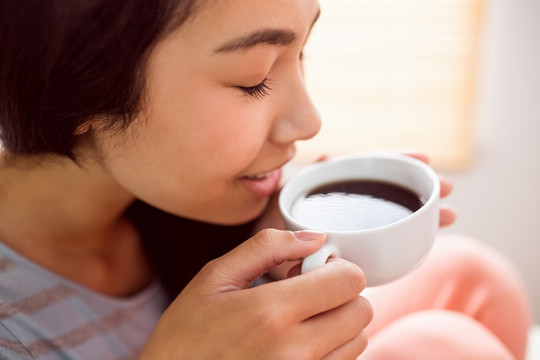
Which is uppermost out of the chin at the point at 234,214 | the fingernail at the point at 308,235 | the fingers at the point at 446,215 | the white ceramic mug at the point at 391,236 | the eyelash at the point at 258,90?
the eyelash at the point at 258,90

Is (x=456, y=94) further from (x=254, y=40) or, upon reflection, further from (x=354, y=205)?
(x=254, y=40)

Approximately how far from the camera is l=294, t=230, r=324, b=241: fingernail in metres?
0.65

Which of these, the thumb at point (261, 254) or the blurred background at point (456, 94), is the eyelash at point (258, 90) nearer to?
the thumb at point (261, 254)

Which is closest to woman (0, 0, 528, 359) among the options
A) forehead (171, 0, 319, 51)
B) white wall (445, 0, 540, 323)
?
forehead (171, 0, 319, 51)

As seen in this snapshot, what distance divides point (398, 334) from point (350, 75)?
3.71ft

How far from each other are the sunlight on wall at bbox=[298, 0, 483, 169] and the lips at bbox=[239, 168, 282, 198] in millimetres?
1005

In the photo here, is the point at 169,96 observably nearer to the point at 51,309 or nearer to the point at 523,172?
the point at 51,309

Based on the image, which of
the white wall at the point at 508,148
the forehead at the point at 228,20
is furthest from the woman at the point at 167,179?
the white wall at the point at 508,148

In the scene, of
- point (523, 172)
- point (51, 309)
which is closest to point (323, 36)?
point (523, 172)

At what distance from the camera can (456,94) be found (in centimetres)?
178

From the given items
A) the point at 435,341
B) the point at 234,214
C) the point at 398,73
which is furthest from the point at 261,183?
the point at 398,73

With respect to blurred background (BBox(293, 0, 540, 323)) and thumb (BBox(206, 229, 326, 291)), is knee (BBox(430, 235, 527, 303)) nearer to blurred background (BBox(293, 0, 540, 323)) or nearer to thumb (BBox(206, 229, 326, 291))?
thumb (BBox(206, 229, 326, 291))

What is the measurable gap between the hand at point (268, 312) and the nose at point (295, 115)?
0.17 meters

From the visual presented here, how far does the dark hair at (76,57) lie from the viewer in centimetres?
62
